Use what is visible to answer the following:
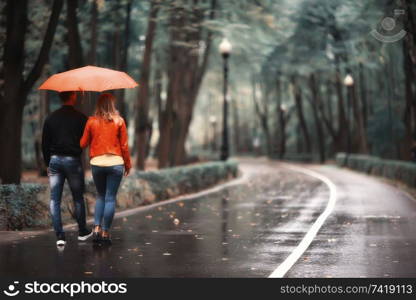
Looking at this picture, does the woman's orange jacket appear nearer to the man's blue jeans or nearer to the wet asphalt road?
the man's blue jeans

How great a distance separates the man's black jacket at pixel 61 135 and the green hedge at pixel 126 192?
96.7 inches

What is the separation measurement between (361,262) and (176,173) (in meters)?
13.2

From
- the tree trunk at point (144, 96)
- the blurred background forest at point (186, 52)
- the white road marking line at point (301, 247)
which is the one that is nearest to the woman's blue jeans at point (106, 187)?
the white road marking line at point (301, 247)

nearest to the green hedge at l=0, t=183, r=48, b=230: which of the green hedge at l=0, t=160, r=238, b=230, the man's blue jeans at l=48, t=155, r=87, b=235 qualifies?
Result: the green hedge at l=0, t=160, r=238, b=230

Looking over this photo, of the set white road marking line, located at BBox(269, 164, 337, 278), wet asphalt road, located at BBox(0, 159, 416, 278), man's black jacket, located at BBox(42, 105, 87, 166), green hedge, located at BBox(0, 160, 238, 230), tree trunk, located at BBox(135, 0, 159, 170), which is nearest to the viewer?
white road marking line, located at BBox(269, 164, 337, 278)

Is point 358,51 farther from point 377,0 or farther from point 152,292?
point 152,292

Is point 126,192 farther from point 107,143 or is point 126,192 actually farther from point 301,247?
point 301,247

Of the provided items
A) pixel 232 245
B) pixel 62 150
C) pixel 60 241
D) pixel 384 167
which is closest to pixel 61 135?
pixel 62 150

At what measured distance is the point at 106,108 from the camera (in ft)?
35.2

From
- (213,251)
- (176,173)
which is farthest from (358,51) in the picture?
(213,251)

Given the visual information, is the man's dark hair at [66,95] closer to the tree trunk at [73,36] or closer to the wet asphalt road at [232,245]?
the wet asphalt road at [232,245]

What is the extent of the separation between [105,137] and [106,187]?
745 mm

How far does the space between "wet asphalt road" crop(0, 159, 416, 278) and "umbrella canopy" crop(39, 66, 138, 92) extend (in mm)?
2264

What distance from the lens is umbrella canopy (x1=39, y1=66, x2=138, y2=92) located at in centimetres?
1116
